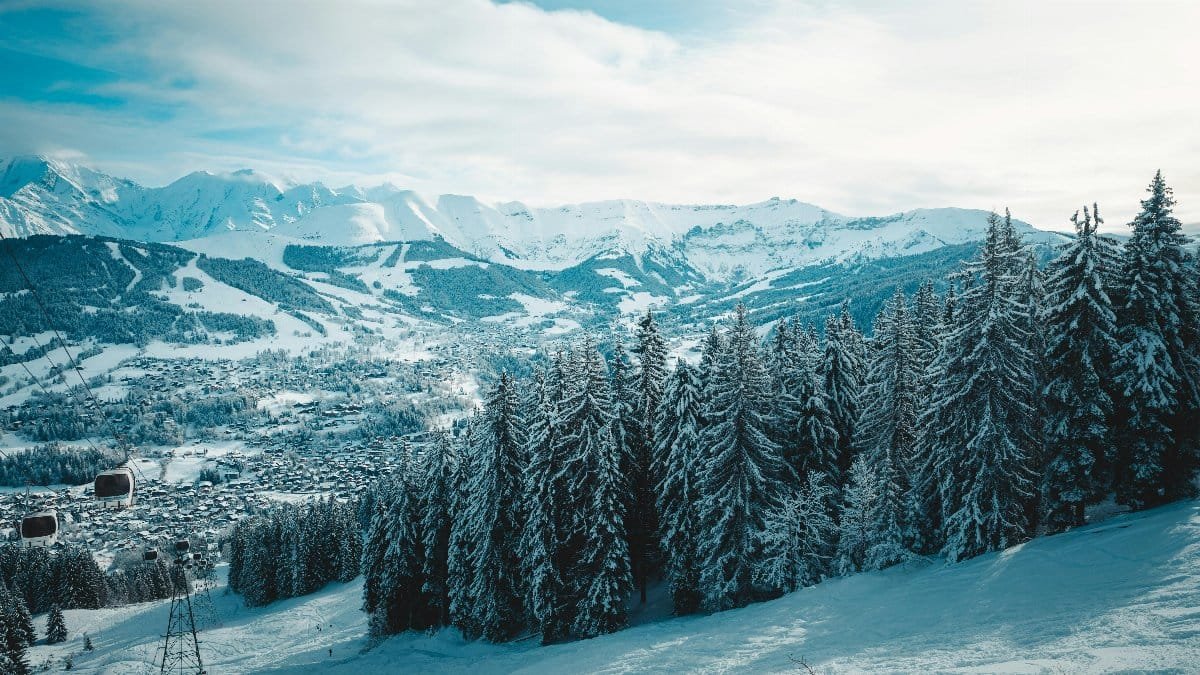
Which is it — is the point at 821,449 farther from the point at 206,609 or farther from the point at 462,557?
the point at 206,609

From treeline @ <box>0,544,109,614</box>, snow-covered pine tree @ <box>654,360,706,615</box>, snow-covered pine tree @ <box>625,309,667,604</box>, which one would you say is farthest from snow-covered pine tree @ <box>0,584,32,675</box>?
snow-covered pine tree @ <box>654,360,706,615</box>

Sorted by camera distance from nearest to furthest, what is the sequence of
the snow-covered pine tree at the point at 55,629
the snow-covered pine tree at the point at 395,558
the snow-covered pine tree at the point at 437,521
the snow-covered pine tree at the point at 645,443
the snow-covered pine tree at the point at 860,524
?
the snow-covered pine tree at the point at 860,524, the snow-covered pine tree at the point at 645,443, the snow-covered pine tree at the point at 437,521, the snow-covered pine tree at the point at 395,558, the snow-covered pine tree at the point at 55,629

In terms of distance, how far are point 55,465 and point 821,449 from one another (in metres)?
249

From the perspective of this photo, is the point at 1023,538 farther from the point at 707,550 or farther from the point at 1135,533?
the point at 707,550

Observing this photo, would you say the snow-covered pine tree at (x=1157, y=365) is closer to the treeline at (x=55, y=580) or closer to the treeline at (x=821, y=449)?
the treeline at (x=821, y=449)

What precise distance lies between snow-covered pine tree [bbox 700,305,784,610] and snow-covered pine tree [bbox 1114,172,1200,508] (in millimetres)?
14800

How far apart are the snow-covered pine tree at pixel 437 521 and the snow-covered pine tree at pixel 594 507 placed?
485 inches

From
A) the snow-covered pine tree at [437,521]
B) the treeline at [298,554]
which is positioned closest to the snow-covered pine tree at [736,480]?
the snow-covered pine tree at [437,521]

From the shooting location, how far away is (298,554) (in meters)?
75.8

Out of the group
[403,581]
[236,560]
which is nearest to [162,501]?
[236,560]

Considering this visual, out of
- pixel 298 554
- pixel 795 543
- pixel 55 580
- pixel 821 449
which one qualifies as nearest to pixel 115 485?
pixel 795 543

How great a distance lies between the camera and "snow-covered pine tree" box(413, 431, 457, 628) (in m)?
42.5

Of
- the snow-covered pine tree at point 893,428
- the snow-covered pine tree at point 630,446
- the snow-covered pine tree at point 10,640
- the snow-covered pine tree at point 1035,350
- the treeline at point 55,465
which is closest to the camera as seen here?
the snow-covered pine tree at point 1035,350

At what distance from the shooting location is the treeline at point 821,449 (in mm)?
25281
